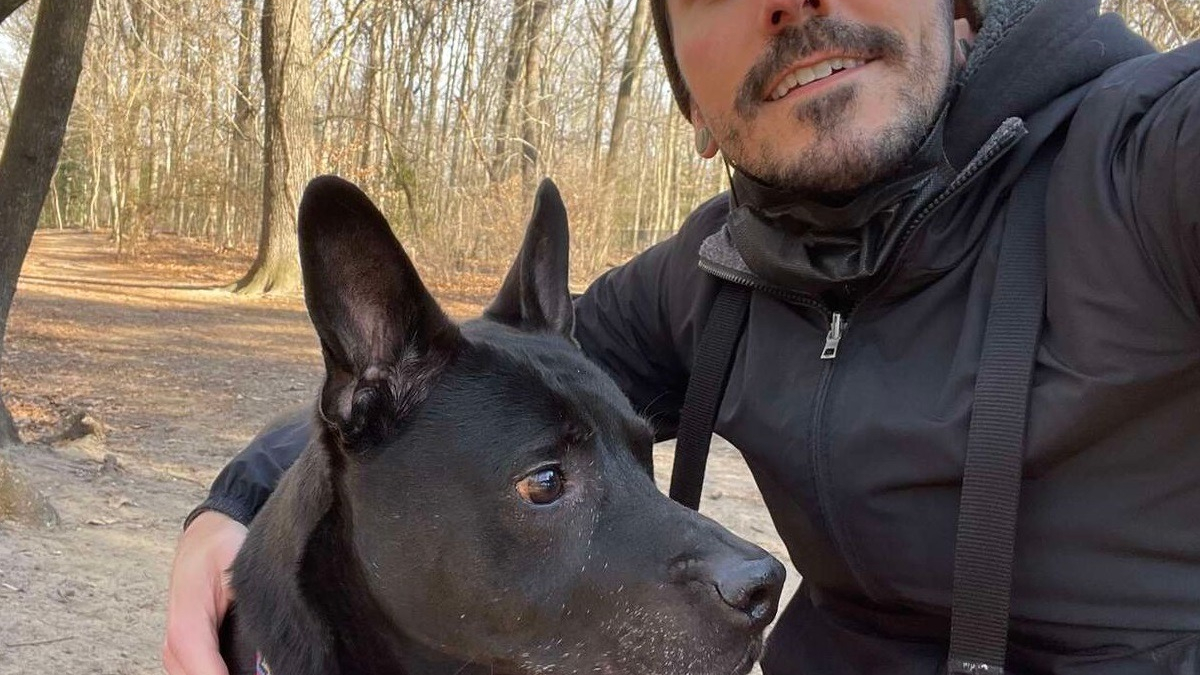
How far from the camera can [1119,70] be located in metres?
2.00

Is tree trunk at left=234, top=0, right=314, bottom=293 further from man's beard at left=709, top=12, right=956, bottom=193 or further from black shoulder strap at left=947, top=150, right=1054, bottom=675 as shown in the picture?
black shoulder strap at left=947, top=150, right=1054, bottom=675

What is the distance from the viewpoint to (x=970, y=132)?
Result: 211 centimetres

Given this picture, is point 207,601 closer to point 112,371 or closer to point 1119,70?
point 1119,70

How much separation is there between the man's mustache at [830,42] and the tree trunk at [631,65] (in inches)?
781

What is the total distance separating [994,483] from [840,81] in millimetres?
952

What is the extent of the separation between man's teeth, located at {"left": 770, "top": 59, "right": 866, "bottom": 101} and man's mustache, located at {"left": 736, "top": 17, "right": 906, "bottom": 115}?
0.07 ft

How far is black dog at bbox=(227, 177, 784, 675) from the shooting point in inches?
73.4

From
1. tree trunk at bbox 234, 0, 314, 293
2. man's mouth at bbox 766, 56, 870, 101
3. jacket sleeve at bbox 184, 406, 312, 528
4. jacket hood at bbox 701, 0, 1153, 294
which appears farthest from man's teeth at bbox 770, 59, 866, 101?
tree trunk at bbox 234, 0, 314, 293

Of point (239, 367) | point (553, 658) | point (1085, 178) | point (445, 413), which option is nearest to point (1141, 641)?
point (1085, 178)

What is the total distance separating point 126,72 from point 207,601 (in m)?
24.1

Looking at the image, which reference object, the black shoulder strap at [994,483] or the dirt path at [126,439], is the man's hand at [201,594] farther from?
the black shoulder strap at [994,483]

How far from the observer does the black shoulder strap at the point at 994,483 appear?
184 cm

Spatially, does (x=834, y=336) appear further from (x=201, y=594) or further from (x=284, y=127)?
(x=284, y=127)

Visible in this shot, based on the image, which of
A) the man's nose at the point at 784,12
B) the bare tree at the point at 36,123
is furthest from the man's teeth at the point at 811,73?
the bare tree at the point at 36,123
